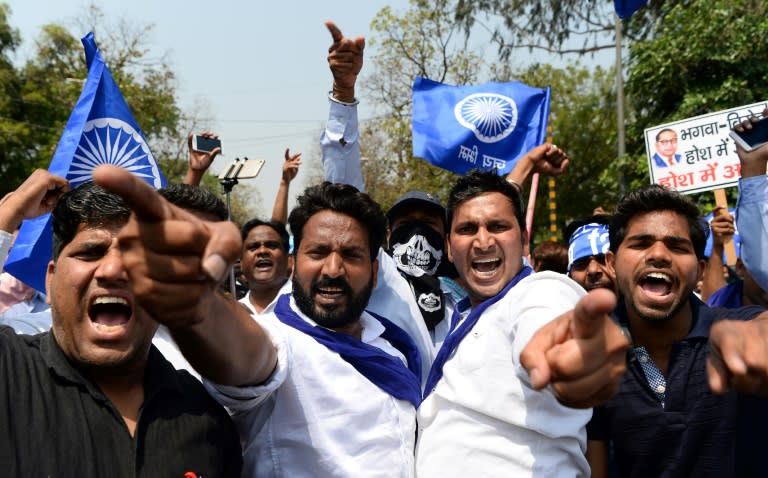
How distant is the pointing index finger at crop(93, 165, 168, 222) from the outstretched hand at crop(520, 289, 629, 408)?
83 centimetres

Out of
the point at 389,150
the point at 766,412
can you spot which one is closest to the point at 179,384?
the point at 766,412

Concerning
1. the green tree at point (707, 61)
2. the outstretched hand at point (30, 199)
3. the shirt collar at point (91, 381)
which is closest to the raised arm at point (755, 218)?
the shirt collar at point (91, 381)

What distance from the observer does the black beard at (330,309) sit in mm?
2688

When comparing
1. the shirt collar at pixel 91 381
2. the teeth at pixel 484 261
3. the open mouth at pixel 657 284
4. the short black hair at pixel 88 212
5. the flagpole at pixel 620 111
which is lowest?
the shirt collar at pixel 91 381

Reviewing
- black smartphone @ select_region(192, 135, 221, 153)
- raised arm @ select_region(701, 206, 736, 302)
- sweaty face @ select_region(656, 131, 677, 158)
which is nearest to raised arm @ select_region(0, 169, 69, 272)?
black smartphone @ select_region(192, 135, 221, 153)

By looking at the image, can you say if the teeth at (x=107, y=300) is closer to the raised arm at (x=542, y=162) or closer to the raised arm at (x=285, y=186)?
the raised arm at (x=542, y=162)

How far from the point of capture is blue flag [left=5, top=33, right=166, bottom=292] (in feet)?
12.2

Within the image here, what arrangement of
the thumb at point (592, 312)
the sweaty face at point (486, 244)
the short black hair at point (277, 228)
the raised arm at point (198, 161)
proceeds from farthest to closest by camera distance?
the short black hair at point (277, 228) < the raised arm at point (198, 161) < the sweaty face at point (486, 244) < the thumb at point (592, 312)

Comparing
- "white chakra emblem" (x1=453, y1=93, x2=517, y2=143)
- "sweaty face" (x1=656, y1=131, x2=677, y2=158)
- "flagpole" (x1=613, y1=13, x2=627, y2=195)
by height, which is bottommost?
"sweaty face" (x1=656, y1=131, x2=677, y2=158)

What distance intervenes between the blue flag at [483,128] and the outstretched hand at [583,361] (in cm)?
488

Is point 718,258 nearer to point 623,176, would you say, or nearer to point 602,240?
point 602,240

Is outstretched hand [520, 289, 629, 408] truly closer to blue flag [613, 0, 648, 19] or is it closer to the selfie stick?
blue flag [613, 0, 648, 19]

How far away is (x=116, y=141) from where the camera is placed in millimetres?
4094

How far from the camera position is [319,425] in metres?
2.32
